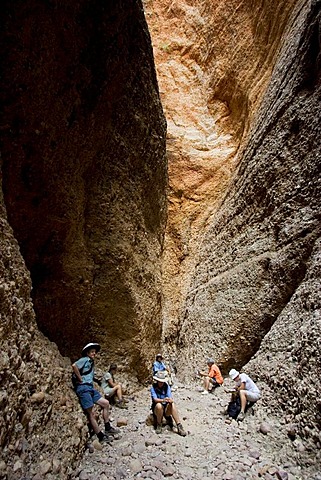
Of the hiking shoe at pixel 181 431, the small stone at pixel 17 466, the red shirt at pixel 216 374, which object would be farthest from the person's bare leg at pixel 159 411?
the red shirt at pixel 216 374

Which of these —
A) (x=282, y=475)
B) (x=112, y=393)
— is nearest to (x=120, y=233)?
(x=112, y=393)

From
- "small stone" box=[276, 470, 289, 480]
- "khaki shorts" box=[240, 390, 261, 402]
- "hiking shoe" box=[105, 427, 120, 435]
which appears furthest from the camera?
"khaki shorts" box=[240, 390, 261, 402]

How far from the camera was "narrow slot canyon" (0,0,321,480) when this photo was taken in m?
3.41

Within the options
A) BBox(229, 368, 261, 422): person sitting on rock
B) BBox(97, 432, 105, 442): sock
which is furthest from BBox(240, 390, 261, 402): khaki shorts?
BBox(97, 432, 105, 442): sock

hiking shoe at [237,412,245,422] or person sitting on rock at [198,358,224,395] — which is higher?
hiking shoe at [237,412,245,422]

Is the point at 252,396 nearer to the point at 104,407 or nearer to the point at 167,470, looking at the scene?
the point at 167,470

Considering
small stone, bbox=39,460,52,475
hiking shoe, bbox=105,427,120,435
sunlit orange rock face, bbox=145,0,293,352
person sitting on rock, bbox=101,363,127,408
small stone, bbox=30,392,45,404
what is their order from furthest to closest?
sunlit orange rock face, bbox=145,0,293,352, person sitting on rock, bbox=101,363,127,408, hiking shoe, bbox=105,427,120,435, small stone, bbox=30,392,45,404, small stone, bbox=39,460,52,475

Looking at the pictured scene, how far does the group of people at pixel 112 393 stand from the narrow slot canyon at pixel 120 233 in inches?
8.3

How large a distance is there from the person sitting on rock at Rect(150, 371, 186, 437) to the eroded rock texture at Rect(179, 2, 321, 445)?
1447 millimetres

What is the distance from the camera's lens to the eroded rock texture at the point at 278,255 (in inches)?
190

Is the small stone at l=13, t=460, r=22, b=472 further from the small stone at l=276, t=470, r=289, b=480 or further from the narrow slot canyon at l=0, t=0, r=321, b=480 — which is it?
the small stone at l=276, t=470, r=289, b=480

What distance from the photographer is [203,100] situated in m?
15.8

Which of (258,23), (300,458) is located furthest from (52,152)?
(258,23)

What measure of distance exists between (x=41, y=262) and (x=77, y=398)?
1936 millimetres
